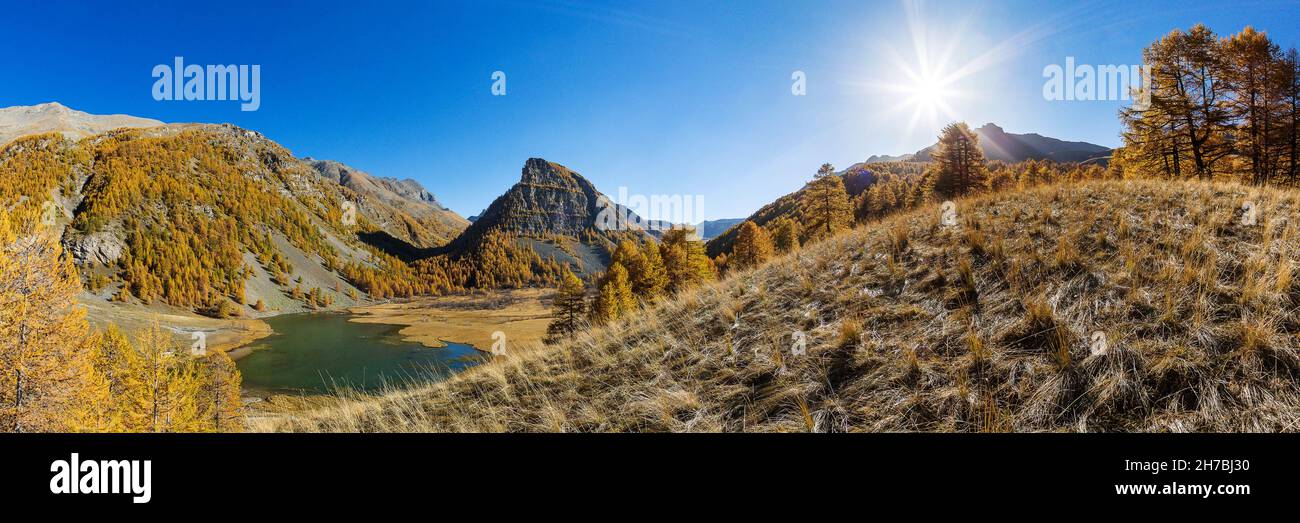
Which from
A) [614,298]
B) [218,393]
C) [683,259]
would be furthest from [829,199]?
[218,393]

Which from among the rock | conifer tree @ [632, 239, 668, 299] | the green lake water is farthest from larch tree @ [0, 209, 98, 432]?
the rock

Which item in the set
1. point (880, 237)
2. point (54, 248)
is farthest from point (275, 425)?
point (54, 248)

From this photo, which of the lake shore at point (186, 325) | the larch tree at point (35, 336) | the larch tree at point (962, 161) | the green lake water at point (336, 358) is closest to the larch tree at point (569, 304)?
the green lake water at point (336, 358)

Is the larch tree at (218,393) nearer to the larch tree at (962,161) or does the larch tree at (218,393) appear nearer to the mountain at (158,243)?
the larch tree at (962,161)

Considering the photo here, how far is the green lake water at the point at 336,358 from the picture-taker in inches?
1955

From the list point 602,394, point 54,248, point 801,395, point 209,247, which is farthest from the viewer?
point 209,247

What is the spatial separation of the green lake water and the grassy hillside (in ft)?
109

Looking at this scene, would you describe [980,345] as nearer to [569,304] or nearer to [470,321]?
[569,304]

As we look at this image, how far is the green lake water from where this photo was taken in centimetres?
4966

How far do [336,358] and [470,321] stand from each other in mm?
39628

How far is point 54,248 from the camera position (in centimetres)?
1287
